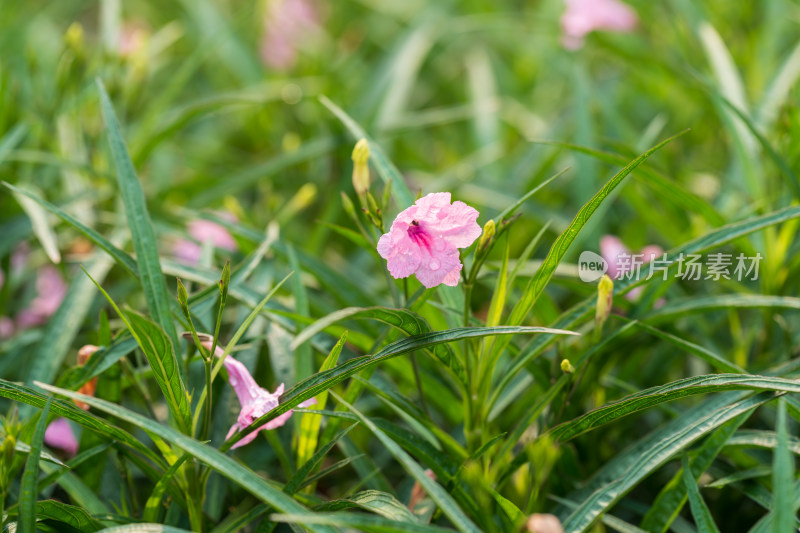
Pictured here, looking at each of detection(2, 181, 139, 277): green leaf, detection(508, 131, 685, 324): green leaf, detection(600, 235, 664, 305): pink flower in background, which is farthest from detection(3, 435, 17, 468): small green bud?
detection(600, 235, 664, 305): pink flower in background

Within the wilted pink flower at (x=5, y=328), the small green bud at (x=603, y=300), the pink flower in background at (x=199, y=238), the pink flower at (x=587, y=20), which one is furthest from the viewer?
the pink flower at (x=587, y=20)

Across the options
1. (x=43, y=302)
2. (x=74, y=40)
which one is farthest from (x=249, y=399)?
(x=74, y=40)

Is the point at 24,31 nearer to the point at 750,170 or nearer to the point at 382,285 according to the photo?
the point at 382,285

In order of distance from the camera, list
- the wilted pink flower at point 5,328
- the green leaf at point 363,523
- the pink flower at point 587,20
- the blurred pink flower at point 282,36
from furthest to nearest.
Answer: the blurred pink flower at point 282,36 → the pink flower at point 587,20 → the wilted pink flower at point 5,328 → the green leaf at point 363,523

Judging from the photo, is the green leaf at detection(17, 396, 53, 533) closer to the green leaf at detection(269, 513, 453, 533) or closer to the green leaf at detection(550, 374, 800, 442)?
the green leaf at detection(269, 513, 453, 533)

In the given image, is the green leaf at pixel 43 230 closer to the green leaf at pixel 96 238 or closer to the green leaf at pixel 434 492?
the green leaf at pixel 96 238

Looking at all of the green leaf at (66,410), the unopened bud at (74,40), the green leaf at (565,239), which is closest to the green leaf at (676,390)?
the green leaf at (565,239)
